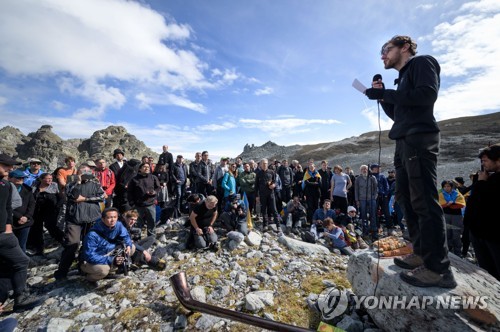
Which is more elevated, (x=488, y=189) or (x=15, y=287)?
(x=488, y=189)

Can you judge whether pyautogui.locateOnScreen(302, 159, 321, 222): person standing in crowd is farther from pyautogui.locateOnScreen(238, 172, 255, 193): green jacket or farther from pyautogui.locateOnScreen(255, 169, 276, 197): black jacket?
pyautogui.locateOnScreen(238, 172, 255, 193): green jacket

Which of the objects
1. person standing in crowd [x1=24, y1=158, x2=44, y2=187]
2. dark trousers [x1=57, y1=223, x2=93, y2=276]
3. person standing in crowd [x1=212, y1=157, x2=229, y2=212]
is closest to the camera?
dark trousers [x1=57, y1=223, x2=93, y2=276]

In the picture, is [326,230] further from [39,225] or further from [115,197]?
[39,225]

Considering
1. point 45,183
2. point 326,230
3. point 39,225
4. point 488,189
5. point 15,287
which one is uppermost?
point 45,183

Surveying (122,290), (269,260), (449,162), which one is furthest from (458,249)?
(449,162)

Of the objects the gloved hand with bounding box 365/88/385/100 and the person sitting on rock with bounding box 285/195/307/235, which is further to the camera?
the person sitting on rock with bounding box 285/195/307/235

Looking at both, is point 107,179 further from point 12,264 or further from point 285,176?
point 285,176

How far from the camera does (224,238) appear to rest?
846 cm

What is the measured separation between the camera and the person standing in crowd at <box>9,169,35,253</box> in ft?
20.5

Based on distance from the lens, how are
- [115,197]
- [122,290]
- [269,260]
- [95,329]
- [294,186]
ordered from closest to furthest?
[95,329] < [122,290] < [269,260] < [115,197] < [294,186]

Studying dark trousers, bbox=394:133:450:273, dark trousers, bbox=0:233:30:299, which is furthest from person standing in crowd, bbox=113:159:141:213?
dark trousers, bbox=394:133:450:273

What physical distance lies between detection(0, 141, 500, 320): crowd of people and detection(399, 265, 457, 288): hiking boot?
159cm

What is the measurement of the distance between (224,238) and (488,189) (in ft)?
23.4

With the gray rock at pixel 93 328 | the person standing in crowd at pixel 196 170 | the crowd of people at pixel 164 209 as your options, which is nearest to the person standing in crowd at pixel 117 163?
the crowd of people at pixel 164 209
